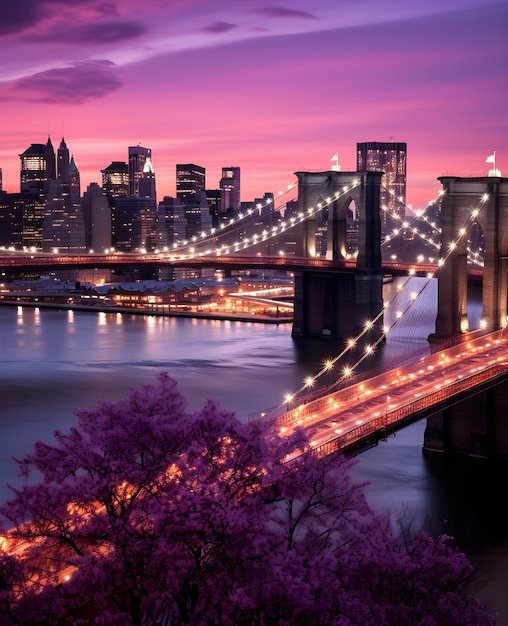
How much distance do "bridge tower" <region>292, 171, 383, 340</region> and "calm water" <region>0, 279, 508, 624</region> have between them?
1.26 m

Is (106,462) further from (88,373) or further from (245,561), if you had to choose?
(88,373)

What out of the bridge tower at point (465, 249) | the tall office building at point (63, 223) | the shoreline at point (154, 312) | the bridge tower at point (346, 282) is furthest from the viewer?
the tall office building at point (63, 223)

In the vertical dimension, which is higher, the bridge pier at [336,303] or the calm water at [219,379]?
the bridge pier at [336,303]

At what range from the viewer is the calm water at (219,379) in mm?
21406

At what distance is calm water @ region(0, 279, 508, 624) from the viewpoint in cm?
2141

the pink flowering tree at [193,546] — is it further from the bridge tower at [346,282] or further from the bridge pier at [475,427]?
the bridge tower at [346,282]

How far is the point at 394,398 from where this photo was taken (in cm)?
2231

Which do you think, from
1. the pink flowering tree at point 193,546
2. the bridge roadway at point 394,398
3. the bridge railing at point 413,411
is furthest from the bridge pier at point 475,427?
the pink flowering tree at point 193,546

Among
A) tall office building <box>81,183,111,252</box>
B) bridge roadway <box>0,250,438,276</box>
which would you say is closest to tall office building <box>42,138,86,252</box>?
tall office building <box>81,183,111,252</box>

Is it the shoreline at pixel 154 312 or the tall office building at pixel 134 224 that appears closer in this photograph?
the shoreline at pixel 154 312

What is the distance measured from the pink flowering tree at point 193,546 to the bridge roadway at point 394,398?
343 cm

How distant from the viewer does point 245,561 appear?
10.8 metres

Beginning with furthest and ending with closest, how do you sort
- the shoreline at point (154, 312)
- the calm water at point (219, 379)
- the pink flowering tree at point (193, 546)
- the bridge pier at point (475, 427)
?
the shoreline at point (154, 312)
the bridge pier at point (475, 427)
the calm water at point (219, 379)
the pink flowering tree at point (193, 546)

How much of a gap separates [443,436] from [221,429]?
47.8 feet
